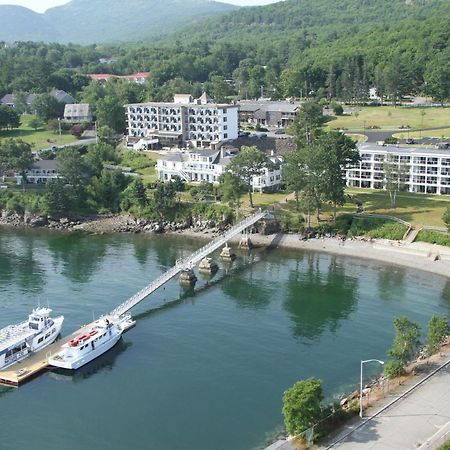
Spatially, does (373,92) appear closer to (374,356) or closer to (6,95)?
(6,95)

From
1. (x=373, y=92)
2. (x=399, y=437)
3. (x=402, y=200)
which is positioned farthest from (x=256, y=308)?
(x=373, y=92)

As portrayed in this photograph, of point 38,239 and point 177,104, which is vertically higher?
point 177,104

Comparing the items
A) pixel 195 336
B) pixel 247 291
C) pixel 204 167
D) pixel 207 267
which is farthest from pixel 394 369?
pixel 204 167

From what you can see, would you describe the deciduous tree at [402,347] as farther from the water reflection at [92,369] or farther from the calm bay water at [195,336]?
the water reflection at [92,369]

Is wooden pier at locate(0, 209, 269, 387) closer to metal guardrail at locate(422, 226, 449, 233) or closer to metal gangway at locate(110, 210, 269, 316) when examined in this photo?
metal gangway at locate(110, 210, 269, 316)

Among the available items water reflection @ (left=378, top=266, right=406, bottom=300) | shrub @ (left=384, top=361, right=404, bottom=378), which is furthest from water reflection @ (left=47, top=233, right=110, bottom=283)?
shrub @ (left=384, top=361, right=404, bottom=378)

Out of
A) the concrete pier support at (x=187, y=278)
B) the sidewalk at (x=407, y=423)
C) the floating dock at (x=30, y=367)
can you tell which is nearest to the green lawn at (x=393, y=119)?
the concrete pier support at (x=187, y=278)

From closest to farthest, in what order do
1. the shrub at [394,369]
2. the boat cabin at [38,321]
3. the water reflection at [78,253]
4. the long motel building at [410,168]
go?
the shrub at [394,369], the boat cabin at [38,321], the water reflection at [78,253], the long motel building at [410,168]

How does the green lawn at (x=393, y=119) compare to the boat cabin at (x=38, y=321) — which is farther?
the green lawn at (x=393, y=119)
